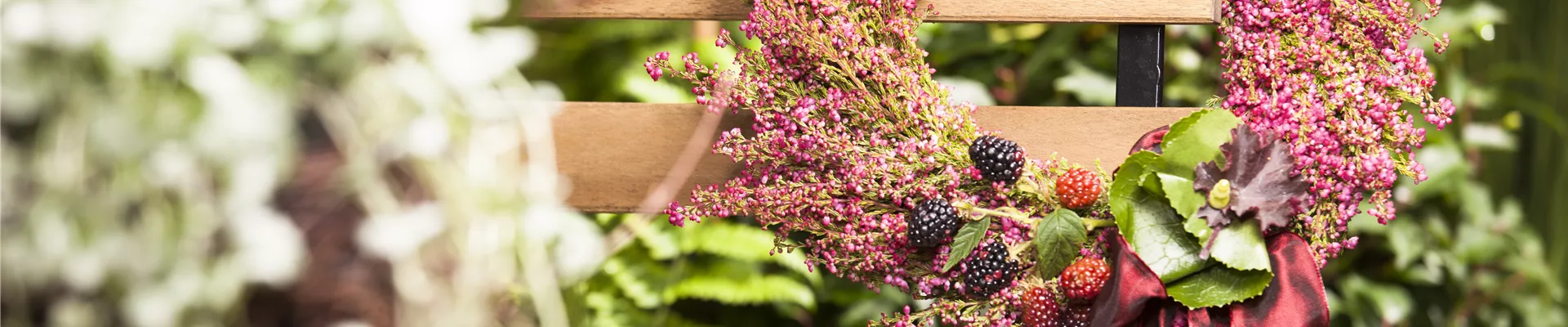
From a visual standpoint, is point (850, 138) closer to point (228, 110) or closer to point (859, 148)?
point (859, 148)

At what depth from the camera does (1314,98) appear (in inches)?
28.5

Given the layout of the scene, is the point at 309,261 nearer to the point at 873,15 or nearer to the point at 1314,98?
the point at 873,15

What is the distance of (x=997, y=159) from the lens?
0.74m

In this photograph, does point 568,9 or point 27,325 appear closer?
point 27,325

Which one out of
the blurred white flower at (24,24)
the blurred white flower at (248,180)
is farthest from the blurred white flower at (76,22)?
the blurred white flower at (248,180)

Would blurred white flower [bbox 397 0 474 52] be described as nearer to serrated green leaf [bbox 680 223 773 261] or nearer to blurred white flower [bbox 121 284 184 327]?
blurred white flower [bbox 121 284 184 327]

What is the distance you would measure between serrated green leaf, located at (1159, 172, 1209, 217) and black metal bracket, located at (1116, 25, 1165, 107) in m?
0.16

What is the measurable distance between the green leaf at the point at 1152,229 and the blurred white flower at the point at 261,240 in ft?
1.98

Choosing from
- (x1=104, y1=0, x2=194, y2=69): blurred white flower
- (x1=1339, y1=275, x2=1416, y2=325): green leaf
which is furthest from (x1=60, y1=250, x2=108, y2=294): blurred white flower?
(x1=1339, y1=275, x2=1416, y2=325): green leaf

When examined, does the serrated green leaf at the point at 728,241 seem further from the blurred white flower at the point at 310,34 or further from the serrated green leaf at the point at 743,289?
the blurred white flower at the point at 310,34

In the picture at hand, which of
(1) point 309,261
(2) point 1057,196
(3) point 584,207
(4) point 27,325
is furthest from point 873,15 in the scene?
(4) point 27,325

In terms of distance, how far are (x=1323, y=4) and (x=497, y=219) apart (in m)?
0.68

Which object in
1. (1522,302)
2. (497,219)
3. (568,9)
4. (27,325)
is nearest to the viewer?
(27,325)

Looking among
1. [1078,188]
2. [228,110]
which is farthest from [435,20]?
[1078,188]
